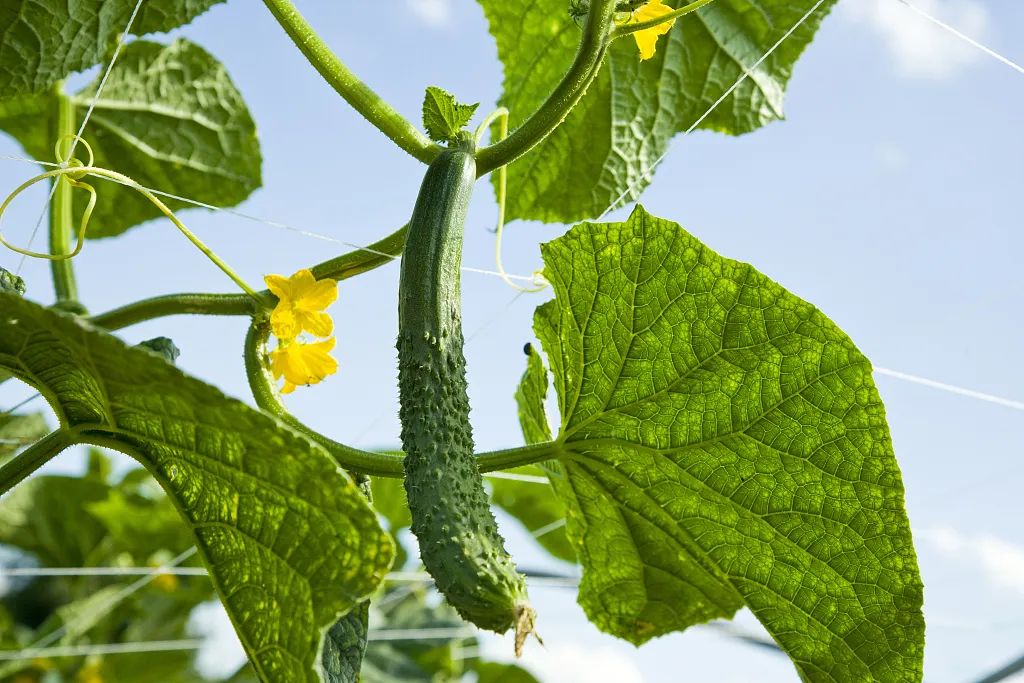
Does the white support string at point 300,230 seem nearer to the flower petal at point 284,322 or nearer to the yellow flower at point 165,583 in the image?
the flower petal at point 284,322

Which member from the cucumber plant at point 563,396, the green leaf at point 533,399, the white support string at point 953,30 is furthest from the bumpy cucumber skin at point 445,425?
the white support string at point 953,30

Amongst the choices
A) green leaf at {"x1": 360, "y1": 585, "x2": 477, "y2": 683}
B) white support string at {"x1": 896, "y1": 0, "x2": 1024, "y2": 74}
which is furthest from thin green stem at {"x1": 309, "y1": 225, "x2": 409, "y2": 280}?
green leaf at {"x1": 360, "y1": 585, "x2": 477, "y2": 683}

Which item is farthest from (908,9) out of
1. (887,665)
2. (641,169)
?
(887,665)

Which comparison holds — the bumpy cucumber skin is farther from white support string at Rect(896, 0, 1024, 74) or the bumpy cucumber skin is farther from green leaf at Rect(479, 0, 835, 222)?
white support string at Rect(896, 0, 1024, 74)

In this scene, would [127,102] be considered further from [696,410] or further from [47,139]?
[696,410]

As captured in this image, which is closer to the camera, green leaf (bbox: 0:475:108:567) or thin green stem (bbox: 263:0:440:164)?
thin green stem (bbox: 263:0:440:164)

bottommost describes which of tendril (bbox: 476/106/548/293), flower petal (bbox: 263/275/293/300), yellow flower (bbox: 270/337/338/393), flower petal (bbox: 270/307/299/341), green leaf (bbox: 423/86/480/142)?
yellow flower (bbox: 270/337/338/393)

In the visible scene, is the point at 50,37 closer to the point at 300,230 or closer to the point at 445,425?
the point at 300,230
